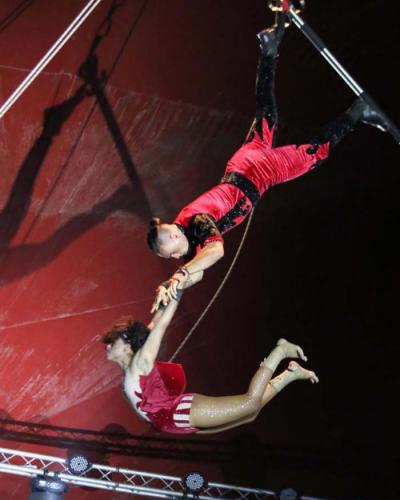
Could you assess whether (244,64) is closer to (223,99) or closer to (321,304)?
(223,99)

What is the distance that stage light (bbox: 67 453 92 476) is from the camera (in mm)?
3590

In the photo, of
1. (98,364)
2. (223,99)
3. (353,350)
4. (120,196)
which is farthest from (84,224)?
(353,350)

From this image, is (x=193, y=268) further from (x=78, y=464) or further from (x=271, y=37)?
(x=78, y=464)

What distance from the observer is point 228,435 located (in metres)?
4.26

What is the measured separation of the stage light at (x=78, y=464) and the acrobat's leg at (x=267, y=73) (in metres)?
1.87

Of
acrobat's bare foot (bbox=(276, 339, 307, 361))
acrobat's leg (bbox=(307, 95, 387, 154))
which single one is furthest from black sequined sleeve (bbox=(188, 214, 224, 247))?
acrobat's leg (bbox=(307, 95, 387, 154))

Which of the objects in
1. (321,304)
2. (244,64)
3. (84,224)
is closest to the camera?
(84,224)

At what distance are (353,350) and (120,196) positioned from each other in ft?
6.00

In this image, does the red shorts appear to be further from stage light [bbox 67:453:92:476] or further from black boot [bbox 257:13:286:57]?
black boot [bbox 257:13:286:57]

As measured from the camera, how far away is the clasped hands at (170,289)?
2.48m

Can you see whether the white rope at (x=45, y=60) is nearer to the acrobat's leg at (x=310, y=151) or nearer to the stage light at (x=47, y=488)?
the acrobat's leg at (x=310, y=151)

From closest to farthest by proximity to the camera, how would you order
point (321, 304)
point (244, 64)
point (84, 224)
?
point (84, 224)
point (244, 64)
point (321, 304)

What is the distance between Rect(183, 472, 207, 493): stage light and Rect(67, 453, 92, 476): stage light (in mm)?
537

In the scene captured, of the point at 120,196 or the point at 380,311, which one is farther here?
the point at 380,311
